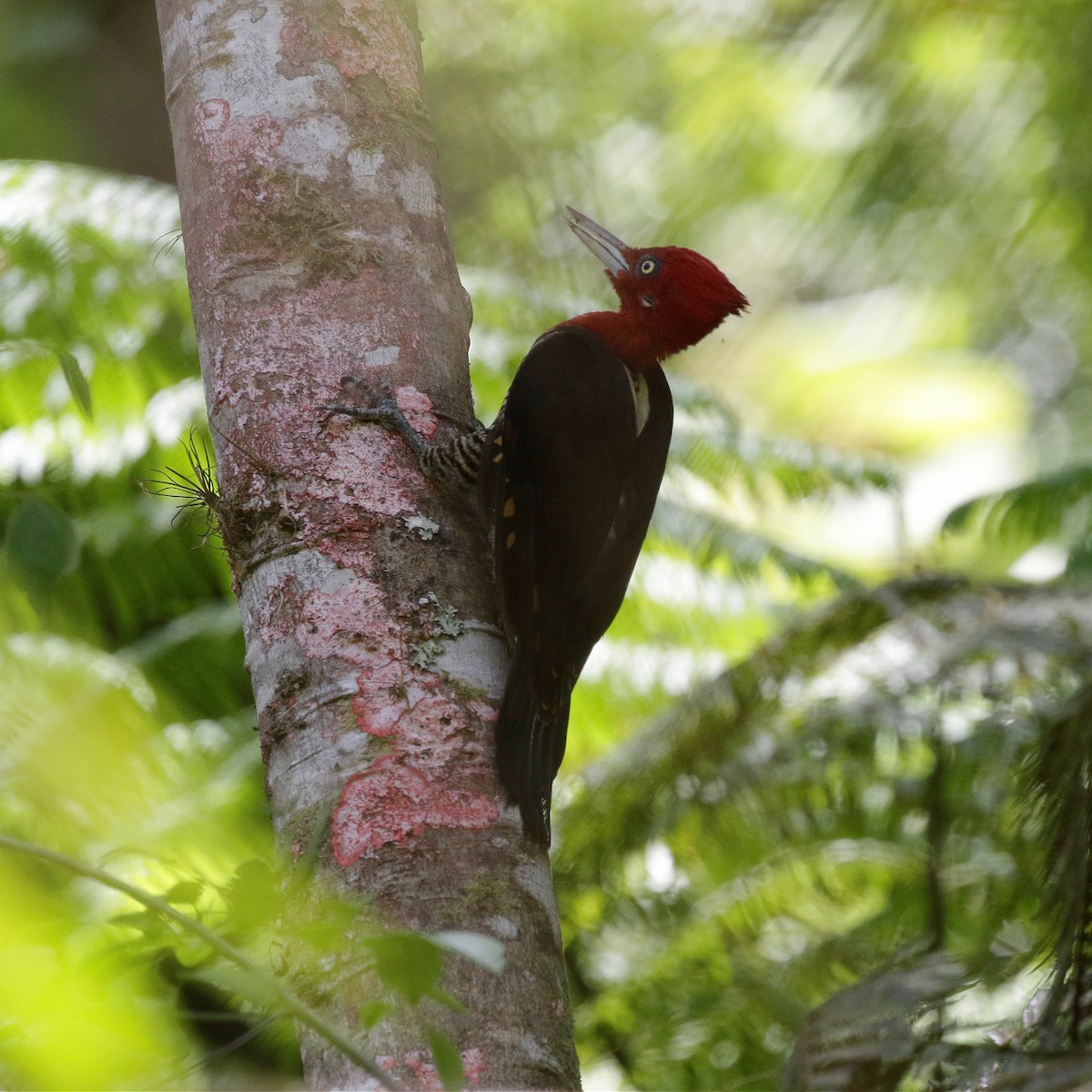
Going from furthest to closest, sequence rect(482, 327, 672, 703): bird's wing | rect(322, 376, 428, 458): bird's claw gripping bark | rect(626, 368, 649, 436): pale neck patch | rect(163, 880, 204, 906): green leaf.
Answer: rect(626, 368, 649, 436): pale neck patch → rect(482, 327, 672, 703): bird's wing → rect(322, 376, 428, 458): bird's claw gripping bark → rect(163, 880, 204, 906): green leaf

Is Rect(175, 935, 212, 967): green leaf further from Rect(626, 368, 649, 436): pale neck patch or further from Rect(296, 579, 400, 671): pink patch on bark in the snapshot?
Rect(626, 368, 649, 436): pale neck patch

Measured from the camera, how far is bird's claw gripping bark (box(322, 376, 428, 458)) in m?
1.73

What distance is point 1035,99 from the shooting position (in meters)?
2.66

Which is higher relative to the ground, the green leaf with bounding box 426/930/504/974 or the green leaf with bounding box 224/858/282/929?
the green leaf with bounding box 224/858/282/929

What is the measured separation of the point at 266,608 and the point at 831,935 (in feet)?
9.32

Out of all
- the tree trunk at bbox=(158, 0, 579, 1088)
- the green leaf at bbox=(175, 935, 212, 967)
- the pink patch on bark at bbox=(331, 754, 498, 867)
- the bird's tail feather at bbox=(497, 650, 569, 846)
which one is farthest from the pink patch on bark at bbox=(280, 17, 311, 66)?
the green leaf at bbox=(175, 935, 212, 967)

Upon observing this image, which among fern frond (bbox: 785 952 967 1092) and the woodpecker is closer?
fern frond (bbox: 785 952 967 1092)

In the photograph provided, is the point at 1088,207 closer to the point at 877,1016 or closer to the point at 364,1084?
the point at 877,1016

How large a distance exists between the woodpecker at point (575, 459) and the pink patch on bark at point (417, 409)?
2 centimetres

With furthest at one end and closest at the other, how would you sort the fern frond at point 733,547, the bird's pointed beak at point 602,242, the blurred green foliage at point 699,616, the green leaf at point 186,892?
the fern frond at point 733,547 → the bird's pointed beak at point 602,242 → the blurred green foliage at point 699,616 → the green leaf at point 186,892

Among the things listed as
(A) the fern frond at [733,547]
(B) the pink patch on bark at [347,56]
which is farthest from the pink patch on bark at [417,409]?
(A) the fern frond at [733,547]

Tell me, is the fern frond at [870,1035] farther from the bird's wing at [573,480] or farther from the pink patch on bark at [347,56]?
the pink patch on bark at [347,56]

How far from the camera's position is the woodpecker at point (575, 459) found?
1.88 metres

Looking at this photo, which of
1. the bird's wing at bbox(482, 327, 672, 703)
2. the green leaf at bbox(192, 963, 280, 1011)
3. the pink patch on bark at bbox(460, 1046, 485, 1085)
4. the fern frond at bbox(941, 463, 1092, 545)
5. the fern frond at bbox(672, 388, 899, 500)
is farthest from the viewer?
the fern frond at bbox(672, 388, 899, 500)
